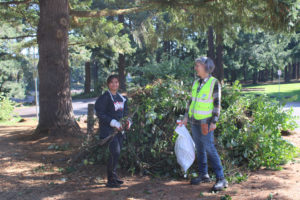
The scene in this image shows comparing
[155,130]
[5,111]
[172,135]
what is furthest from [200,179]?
[5,111]

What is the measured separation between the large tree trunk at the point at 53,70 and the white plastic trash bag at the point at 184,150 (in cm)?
399

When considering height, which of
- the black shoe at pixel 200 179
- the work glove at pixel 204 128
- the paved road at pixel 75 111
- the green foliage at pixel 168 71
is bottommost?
the paved road at pixel 75 111

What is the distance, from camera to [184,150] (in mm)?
4109

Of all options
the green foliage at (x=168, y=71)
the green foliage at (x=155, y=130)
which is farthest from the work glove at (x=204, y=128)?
the green foliage at (x=168, y=71)

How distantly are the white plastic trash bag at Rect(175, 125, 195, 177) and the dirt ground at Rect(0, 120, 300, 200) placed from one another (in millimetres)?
322

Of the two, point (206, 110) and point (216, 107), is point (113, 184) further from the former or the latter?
point (216, 107)

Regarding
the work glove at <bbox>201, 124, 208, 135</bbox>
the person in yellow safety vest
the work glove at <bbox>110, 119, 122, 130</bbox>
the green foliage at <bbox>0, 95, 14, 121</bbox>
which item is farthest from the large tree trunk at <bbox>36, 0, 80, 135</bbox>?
the green foliage at <bbox>0, 95, 14, 121</bbox>

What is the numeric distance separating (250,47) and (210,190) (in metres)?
39.3

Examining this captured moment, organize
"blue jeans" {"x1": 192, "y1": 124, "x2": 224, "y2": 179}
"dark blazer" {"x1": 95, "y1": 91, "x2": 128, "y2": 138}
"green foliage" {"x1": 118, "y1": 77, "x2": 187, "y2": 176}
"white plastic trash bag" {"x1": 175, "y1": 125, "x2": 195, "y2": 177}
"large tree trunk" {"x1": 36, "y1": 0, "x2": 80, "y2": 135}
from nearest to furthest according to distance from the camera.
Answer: "blue jeans" {"x1": 192, "y1": 124, "x2": 224, "y2": 179} < "dark blazer" {"x1": 95, "y1": 91, "x2": 128, "y2": 138} < "white plastic trash bag" {"x1": 175, "y1": 125, "x2": 195, "y2": 177} < "green foliage" {"x1": 118, "y1": 77, "x2": 187, "y2": 176} < "large tree trunk" {"x1": 36, "y1": 0, "x2": 80, "y2": 135}

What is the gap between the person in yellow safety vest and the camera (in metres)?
3.67

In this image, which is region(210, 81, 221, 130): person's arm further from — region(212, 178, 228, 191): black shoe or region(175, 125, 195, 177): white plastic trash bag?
region(212, 178, 228, 191): black shoe

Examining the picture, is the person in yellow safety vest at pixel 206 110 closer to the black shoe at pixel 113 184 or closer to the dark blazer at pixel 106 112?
the dark blazer at pixel 106 112

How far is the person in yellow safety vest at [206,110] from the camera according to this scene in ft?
12.1

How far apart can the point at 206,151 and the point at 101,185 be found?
5.74ft
